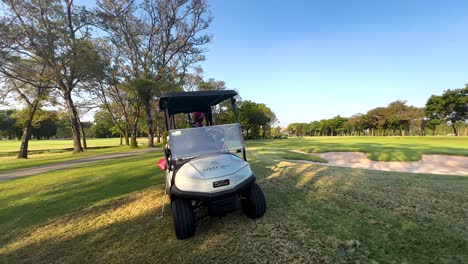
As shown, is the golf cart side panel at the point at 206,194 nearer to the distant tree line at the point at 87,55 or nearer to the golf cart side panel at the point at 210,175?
the golf cart side panel at the point at 210,175

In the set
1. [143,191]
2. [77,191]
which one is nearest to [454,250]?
[143,191]

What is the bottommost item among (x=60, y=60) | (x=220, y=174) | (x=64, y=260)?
(x=64, y=260)

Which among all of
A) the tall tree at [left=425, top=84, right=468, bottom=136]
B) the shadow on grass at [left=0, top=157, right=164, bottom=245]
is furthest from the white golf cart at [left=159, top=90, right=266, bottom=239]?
the tall tree at [left=425, top=84, right=468, bottom=136]

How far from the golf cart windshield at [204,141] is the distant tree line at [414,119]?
5088cm

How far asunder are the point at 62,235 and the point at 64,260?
979 mm

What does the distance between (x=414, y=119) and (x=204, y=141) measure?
203 feet

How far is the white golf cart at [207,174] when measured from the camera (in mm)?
3150

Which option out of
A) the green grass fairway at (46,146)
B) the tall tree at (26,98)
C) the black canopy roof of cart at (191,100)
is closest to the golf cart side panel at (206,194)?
the black canopy roof of cart at (191,100)

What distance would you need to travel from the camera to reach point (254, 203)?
12.1ft

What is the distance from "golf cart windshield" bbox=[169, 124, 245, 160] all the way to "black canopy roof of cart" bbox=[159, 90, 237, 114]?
2.07 ft

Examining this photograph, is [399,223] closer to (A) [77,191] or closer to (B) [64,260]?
(B) [64,260]

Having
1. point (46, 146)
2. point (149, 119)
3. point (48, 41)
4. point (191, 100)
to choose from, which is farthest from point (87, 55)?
point (46, 146)

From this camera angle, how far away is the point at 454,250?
2598 millimetres

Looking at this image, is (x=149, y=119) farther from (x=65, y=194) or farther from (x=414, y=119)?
(x=414, y=119)
